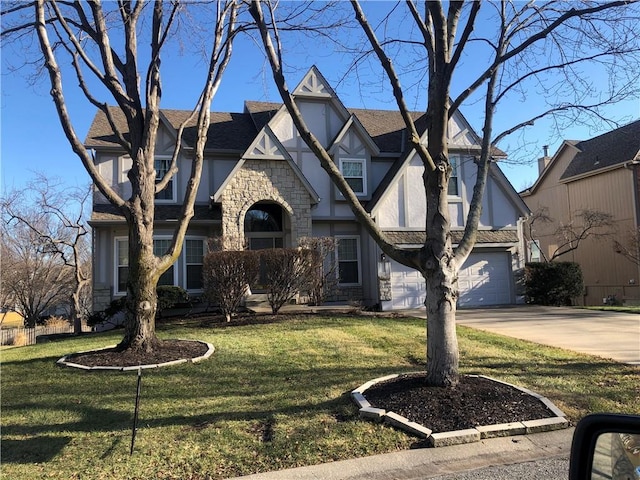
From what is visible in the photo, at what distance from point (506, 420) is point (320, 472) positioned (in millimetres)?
2243

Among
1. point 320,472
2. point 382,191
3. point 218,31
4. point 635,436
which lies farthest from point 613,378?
point 382,191

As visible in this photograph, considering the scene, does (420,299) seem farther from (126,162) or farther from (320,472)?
(320,472)

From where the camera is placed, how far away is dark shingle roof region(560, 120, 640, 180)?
878 inches

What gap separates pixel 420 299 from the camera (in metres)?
17.1

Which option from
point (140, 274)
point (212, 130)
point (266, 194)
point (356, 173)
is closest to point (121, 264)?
point (266, 194)

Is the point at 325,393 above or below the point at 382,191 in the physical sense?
below

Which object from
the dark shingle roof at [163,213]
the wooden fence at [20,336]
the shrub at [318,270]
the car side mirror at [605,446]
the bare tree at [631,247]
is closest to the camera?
the car side mirror at [605,446]

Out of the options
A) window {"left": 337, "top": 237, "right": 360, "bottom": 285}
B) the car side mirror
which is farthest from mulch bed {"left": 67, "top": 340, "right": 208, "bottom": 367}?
window {"left": 337, "top": 237, "right": 360, "bottom": 285}

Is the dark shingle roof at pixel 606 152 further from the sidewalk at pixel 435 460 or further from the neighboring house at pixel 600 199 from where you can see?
the sidewalk at pixel 435 460

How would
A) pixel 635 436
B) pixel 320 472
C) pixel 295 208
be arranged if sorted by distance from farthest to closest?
pixel 295 208 < pixel 320 472 < pixel 635 436

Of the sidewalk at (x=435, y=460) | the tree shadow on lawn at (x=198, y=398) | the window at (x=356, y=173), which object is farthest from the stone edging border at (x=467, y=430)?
the window at (x=356, y=173)

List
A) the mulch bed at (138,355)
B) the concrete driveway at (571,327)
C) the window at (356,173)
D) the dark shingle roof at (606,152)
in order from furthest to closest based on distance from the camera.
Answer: the dark shingle roof at (606,152) < the window at (356,173) < the concrete driveway at (571,327) < the mulch bed at (138,355)

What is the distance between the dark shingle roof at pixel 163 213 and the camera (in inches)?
639

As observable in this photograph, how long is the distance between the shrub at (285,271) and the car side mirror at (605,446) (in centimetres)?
1081
